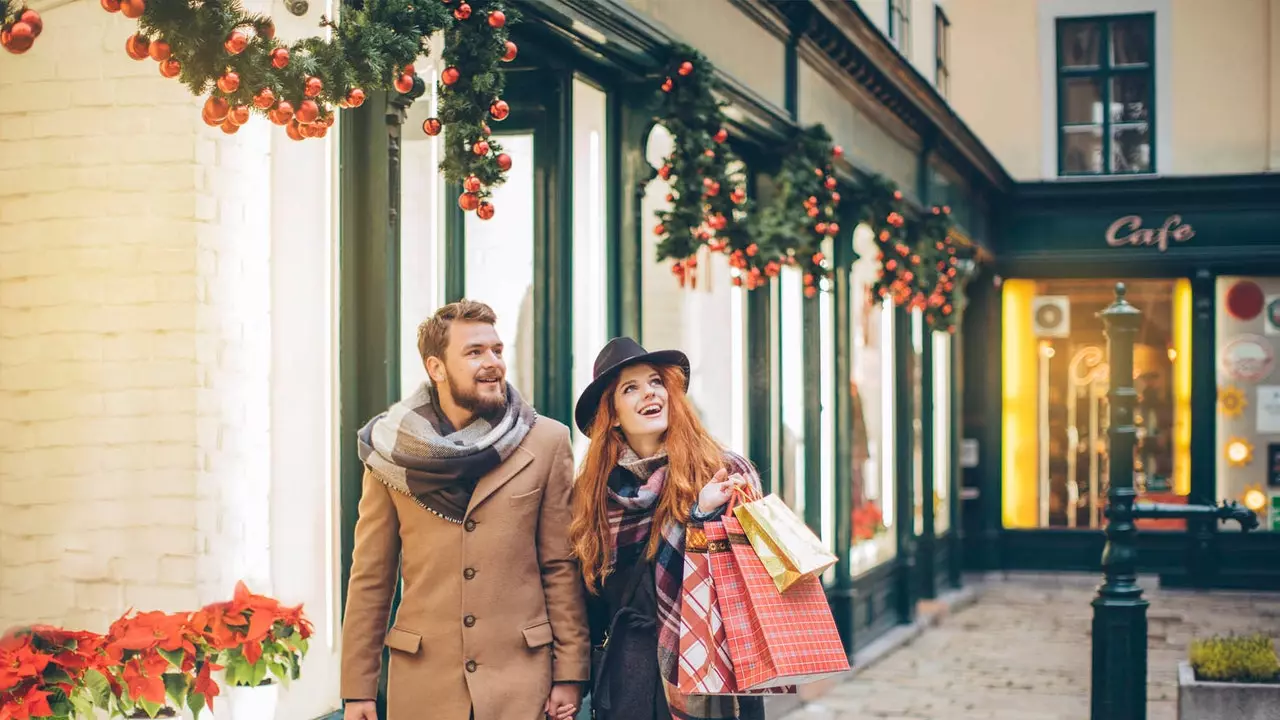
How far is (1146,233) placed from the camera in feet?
56.9

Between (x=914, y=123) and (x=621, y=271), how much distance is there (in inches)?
285

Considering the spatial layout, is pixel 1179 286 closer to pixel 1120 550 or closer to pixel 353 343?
pixel 1120 550

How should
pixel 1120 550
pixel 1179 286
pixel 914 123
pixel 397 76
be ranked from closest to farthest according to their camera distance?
pixel 397 76
pixel 1120 550
pixel 914 123
pixel 1179 286

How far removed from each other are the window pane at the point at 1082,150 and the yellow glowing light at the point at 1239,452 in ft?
11.6

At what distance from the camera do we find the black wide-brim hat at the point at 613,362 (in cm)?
435

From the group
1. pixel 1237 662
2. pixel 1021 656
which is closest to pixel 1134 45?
pixel 1021 656

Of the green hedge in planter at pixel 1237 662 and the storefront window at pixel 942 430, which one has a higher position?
the storefront window at pixel 942 430

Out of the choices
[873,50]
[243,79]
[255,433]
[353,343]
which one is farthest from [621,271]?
[873,50]

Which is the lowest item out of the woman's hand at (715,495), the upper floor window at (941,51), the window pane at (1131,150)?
the woman's hand at (715,495)

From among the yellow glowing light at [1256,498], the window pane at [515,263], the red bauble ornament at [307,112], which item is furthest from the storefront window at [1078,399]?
the red bauble ornament at [307,112]

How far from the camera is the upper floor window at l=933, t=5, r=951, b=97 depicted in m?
16.6

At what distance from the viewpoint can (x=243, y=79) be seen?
11.4 ft

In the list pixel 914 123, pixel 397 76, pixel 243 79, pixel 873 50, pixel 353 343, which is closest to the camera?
pixel 243 79

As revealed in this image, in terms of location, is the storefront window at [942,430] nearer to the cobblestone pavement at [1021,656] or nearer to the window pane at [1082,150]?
the cobblestone pavement at [1021,656]
